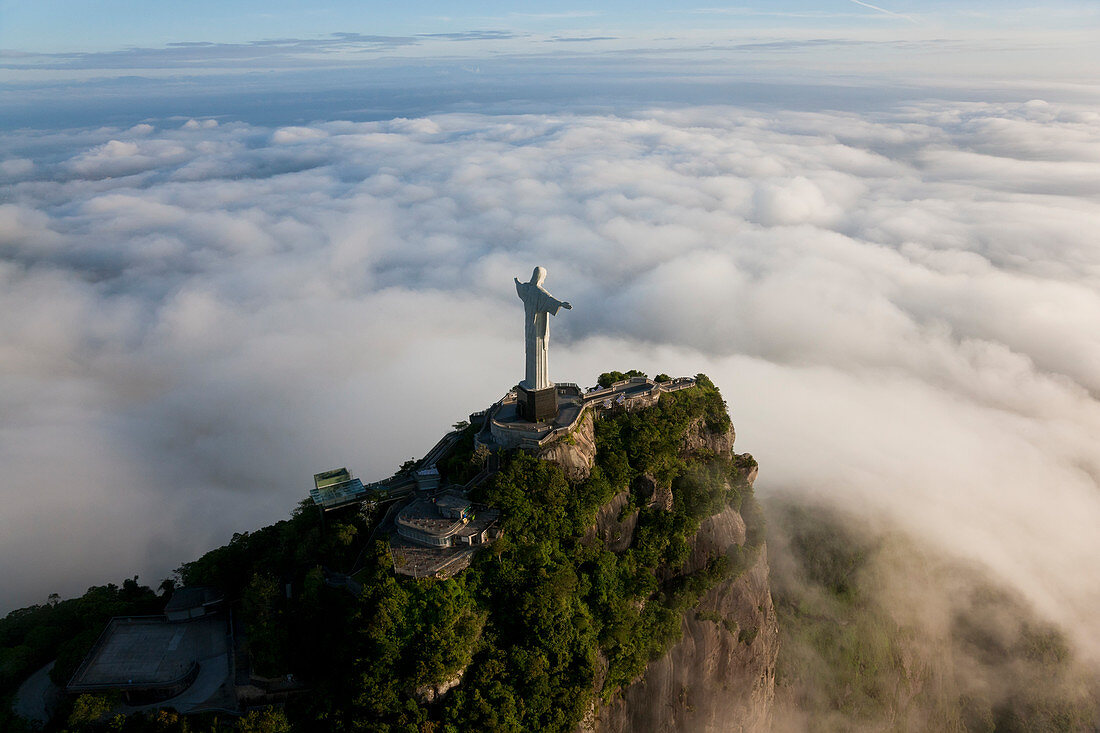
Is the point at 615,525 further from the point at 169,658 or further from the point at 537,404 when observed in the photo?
the point at 169,658

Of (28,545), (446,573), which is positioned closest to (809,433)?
(446,573)

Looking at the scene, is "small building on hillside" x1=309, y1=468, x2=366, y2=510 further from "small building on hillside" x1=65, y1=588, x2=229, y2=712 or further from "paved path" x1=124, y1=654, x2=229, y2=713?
"paved path" x1=124, y1=654, x2=229, y2=713

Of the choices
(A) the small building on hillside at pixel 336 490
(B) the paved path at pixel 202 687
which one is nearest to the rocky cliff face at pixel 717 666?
(A) the small building on hillside at pixel 336 490

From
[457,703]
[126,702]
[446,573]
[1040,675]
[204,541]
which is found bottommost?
[1040,675]

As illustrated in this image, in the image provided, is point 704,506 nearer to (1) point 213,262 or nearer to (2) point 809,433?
(2) point 809,433

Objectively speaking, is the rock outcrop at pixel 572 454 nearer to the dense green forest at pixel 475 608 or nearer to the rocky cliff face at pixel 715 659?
the dense green forest at pixel 475 608

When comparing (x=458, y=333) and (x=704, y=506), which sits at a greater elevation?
(x=704, y=506)
